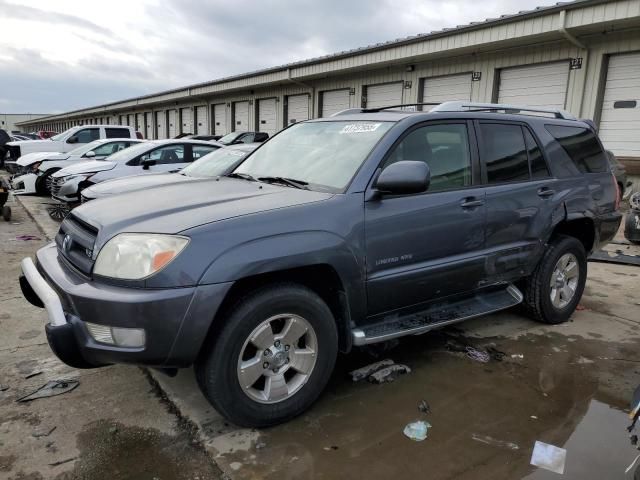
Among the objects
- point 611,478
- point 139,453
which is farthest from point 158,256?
point 611,478

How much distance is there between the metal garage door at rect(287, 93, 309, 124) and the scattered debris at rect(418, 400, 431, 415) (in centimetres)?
1780

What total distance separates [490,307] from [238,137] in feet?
51.6

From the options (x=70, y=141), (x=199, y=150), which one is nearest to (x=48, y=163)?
(x=199, y=150)

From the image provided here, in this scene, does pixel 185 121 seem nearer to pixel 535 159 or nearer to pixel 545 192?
pixel 535 159

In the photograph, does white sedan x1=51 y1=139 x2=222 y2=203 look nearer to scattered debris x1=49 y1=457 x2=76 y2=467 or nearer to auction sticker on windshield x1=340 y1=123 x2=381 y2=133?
auction sticker on windshield x1=340 y1=123 x2=381 y2=133

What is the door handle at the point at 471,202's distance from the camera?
3.52 metres

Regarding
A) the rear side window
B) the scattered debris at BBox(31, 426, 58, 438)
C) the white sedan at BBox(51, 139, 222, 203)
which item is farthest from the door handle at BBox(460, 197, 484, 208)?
the white sedan at BBox(51, 139, 222, 203)

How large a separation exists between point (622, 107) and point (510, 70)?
3.00m

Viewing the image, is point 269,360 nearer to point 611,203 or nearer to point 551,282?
point 551,282

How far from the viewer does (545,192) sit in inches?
163

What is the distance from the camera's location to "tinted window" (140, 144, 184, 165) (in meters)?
9.91

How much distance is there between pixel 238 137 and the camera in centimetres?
1834

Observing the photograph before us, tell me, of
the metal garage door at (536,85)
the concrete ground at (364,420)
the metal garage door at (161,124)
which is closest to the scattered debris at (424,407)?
the concrete ground at (364,420)

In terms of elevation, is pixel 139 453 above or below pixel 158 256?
below
